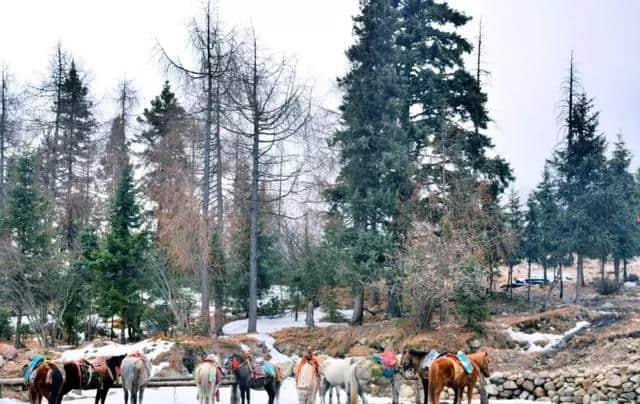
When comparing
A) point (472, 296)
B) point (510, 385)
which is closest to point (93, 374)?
point (510, 385)

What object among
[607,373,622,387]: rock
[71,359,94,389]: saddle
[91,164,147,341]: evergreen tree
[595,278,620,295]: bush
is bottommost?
[607,373,622,387]: rock

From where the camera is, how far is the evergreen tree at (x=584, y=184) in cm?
3072

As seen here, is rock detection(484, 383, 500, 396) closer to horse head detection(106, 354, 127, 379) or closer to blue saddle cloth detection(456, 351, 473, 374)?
blue saddle cloth detection(456, 351, 473, 374)

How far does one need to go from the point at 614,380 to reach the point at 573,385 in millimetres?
998

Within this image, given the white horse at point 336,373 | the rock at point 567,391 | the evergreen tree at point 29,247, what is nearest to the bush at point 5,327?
the evergreen tree at point 29,247

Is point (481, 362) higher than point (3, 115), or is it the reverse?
point (3, 115)

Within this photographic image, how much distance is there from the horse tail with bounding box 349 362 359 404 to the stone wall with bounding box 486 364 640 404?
16.0ft

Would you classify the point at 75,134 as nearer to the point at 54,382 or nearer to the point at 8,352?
the point at 8,352

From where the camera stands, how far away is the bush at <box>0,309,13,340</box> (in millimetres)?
22319

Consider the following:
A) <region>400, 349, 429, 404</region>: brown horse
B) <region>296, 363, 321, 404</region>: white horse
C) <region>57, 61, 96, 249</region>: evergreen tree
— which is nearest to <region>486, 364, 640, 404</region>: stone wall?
<region>400, 349, 429, 404</region>: brown horse

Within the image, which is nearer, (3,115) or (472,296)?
(472,296)

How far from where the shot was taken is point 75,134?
1299 inches

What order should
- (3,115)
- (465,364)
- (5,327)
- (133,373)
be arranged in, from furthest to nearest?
(3,115) → (5,327) → (133,373) → (465,364)

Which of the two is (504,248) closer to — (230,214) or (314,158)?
(314,158)
